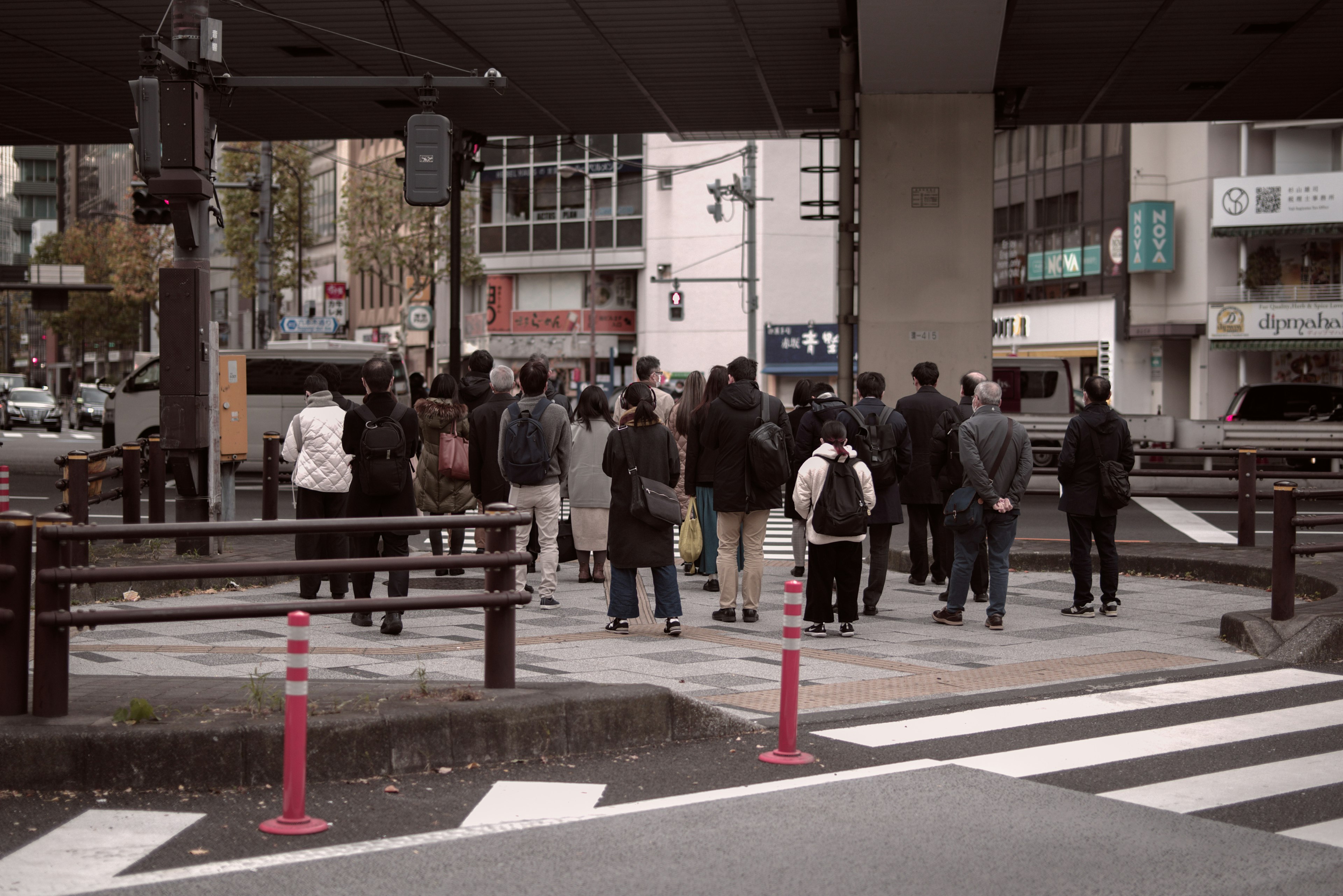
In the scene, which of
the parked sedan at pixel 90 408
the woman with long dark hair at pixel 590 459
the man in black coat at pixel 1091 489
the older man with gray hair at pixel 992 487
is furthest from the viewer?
the parked sedan at pixel 90 408

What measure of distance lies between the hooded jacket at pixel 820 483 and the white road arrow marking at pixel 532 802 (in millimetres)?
4339

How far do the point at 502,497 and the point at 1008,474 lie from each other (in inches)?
154

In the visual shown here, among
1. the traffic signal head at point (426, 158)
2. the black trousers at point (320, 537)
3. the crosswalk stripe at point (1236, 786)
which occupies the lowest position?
the crosswalk stripe at point (1236, 786)

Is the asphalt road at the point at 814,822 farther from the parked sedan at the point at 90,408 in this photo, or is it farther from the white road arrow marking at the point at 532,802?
the parked sedan at the point at 90,408

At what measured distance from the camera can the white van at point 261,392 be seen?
2733 cm

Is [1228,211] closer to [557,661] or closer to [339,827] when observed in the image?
[557,661]

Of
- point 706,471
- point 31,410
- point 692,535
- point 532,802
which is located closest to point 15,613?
point 532,802

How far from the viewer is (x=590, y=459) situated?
11.5 m

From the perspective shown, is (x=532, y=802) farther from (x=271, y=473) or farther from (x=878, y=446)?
(x=271, y=473)

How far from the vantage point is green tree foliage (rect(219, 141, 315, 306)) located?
48.5 metres

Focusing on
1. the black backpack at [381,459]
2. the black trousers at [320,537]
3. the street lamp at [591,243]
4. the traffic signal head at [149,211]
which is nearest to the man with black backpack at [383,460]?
the black backpack at [381,459]

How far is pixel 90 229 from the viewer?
86.2 metres

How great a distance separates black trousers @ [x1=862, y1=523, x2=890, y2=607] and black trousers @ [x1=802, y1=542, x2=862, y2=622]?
115cm

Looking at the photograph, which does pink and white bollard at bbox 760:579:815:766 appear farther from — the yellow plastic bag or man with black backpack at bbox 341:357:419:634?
the yellow plastic bag
